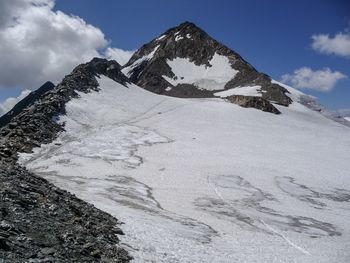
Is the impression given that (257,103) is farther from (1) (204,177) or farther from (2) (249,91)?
(1) (204,177)

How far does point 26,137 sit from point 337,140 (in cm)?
4392

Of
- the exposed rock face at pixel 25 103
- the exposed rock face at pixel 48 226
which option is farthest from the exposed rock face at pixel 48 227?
the exposed rock face at pixel 25 103

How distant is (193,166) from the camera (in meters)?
39.4

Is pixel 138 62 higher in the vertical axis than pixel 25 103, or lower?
higher

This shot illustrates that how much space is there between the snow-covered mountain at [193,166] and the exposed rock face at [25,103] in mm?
36184

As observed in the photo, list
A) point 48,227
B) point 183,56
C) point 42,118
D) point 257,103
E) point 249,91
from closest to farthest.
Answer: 1. point 48,227
2. point 42,118
3. point 257,103
4. point 249,91
5. point 183,56

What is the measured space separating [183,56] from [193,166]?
111 metres

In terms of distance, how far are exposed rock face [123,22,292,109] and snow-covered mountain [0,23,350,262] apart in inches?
1201

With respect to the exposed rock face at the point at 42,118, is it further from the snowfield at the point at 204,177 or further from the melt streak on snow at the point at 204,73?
the melt streak on snow at the point at 204,73

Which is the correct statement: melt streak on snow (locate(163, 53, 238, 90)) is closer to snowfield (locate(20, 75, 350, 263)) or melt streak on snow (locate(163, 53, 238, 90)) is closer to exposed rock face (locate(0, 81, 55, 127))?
exposed rock face (locate(0, 81, 55, 127))

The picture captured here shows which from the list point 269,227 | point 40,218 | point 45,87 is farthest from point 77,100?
point 45,87

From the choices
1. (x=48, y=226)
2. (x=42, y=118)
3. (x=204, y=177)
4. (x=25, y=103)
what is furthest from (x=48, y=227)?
(x=25, y=103)

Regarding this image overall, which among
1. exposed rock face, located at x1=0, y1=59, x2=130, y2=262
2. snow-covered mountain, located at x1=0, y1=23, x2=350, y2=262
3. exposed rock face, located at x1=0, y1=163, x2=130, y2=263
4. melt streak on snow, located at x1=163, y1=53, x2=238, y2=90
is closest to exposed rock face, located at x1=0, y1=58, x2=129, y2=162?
snow-covered mountain, located at x1=0, y1=23, x2=350, y2=262

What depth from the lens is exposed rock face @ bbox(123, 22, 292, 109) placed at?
118m
